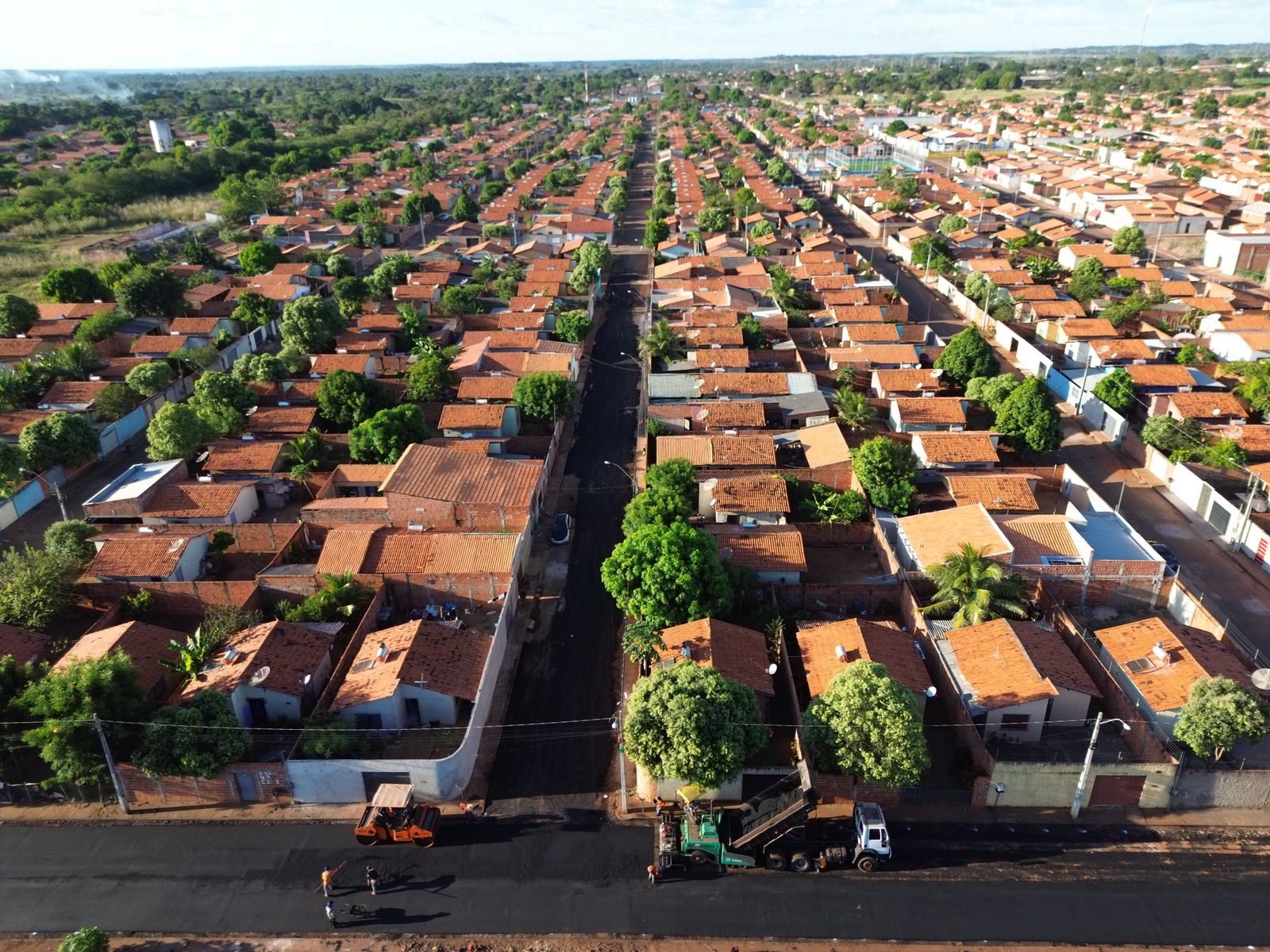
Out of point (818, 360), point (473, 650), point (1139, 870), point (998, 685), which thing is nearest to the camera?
point (1139, 870)

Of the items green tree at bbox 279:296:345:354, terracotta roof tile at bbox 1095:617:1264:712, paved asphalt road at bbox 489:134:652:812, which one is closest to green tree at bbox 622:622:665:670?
paved asphalt road at bbox 489:134:652:812

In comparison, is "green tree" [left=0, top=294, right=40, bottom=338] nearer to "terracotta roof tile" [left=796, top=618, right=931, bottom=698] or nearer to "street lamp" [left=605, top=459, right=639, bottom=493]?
"street lamp" [left=605, top=459, right=639, bottom=493]

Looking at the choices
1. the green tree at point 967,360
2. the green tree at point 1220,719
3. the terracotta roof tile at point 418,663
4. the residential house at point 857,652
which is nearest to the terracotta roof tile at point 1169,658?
the green tree at point 1220,719

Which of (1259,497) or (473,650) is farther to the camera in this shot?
(1259,497)

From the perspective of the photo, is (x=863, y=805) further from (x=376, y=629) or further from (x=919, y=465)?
(x=919, y=465)

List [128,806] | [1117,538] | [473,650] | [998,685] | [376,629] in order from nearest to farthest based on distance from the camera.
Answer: [128,806], [998,685], [473,650], [376,629], [1117,538]

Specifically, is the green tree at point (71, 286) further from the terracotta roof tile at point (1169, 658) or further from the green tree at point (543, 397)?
the terracotta roof tile at point (1169, 658)

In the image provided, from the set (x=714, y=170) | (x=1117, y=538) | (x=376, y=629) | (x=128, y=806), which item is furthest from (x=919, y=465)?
(x=714, y=170)
